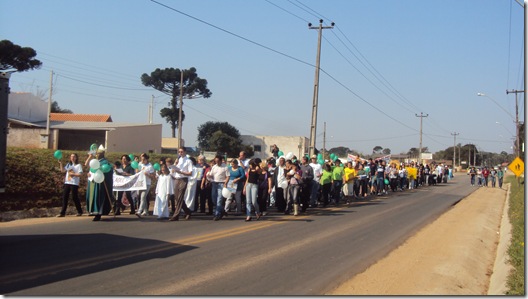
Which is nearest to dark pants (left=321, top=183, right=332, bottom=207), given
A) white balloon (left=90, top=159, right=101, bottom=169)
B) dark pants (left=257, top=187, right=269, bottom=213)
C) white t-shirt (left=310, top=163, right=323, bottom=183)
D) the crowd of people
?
the crowd of people

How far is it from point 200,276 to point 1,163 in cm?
382

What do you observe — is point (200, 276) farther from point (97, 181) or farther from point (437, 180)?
point (437, 180)

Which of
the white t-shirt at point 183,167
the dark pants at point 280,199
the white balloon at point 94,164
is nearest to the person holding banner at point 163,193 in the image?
the white t-shirt at point 183,167

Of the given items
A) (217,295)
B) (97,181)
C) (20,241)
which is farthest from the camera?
(97,181)

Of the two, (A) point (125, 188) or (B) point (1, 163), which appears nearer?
(B) point (1, 163)

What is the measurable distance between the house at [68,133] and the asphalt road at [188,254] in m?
26.3

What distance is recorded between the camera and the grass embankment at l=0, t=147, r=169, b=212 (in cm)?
1778

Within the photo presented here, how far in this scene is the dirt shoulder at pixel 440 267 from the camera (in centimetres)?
823

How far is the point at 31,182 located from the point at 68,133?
26.3m

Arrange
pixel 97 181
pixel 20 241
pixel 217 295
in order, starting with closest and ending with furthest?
pixel 217 295, pixel 20 241, pixel 97 181

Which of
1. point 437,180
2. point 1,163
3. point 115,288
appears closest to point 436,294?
point 115,288

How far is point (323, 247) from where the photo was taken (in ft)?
37.4

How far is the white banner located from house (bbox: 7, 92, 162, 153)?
73.4 ft

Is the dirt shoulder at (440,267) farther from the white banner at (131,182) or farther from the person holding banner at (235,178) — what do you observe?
the white banner at (131,182)
